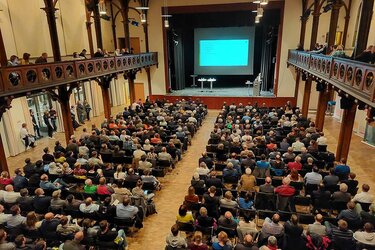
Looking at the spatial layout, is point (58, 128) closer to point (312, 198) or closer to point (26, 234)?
point (26, 234)

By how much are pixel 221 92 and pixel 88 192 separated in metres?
15.5

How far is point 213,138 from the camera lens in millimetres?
10492

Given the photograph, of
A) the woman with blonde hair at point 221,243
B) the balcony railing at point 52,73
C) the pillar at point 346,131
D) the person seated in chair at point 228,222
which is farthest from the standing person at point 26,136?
the pillar at point 346,131

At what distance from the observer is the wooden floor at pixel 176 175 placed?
666 cm

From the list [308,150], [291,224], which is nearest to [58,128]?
[308,150]

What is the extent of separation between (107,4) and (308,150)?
1767cm

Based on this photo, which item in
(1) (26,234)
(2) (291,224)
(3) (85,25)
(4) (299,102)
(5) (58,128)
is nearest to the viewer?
(2) (291,224)

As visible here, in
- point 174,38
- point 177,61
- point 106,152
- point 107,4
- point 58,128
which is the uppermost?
point 107,4

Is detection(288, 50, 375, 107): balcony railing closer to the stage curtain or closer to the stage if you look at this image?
the stage

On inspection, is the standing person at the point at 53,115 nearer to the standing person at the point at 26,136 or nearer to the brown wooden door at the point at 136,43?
the standing person at the point at 26,136

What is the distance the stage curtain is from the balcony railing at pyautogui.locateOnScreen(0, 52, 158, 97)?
6.44 meters

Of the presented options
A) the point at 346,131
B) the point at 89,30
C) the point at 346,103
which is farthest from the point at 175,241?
the point at 89,30

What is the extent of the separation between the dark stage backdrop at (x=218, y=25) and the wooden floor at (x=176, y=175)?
722cm

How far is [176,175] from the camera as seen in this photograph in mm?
9742
